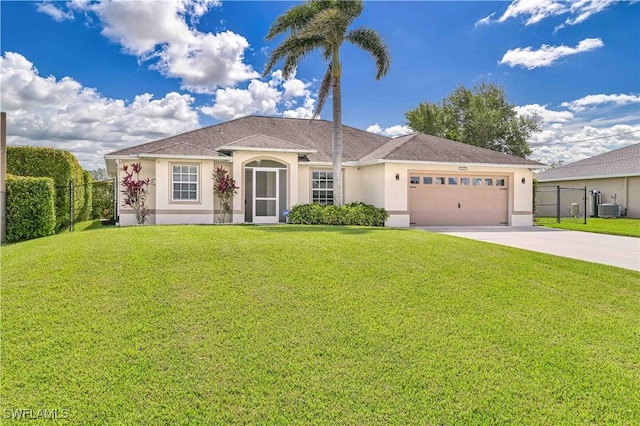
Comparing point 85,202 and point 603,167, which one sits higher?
point 603,167

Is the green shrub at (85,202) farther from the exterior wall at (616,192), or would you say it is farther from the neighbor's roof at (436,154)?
the exterior wall at (616,192)

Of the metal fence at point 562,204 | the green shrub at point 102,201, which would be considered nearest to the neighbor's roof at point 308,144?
the green shrub at point 102,201

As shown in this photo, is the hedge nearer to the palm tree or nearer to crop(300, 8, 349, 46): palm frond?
the palm tree

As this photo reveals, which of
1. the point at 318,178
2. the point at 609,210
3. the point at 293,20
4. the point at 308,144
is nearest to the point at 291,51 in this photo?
the point at 293,20

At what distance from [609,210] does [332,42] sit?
21.8m

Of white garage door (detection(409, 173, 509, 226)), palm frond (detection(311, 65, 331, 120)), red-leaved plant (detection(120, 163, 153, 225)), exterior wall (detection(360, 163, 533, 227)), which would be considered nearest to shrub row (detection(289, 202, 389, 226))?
exterior wall (detection(360, 163, 533, 227))

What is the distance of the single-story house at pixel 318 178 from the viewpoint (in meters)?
18.2

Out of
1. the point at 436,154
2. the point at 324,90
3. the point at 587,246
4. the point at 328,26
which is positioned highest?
the point at 328,26

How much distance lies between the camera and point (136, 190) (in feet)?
57.6

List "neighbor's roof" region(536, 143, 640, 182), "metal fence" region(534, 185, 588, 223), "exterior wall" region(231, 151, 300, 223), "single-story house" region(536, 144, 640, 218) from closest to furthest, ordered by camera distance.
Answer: "exterior wall" region(231, 151, 300, 223) < "single-story house" region(536, 144, 640, 218) < "neighbor's roof" region(536, 143, 640, 182) < "metal fence" region(534, 185, 588, 223)

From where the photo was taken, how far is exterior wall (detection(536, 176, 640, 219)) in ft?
89.0

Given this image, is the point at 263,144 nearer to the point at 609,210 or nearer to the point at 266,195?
the point at 266,195

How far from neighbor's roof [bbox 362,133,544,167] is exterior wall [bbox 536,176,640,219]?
1141 cm

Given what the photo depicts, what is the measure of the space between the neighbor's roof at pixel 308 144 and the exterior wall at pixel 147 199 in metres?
0.55
